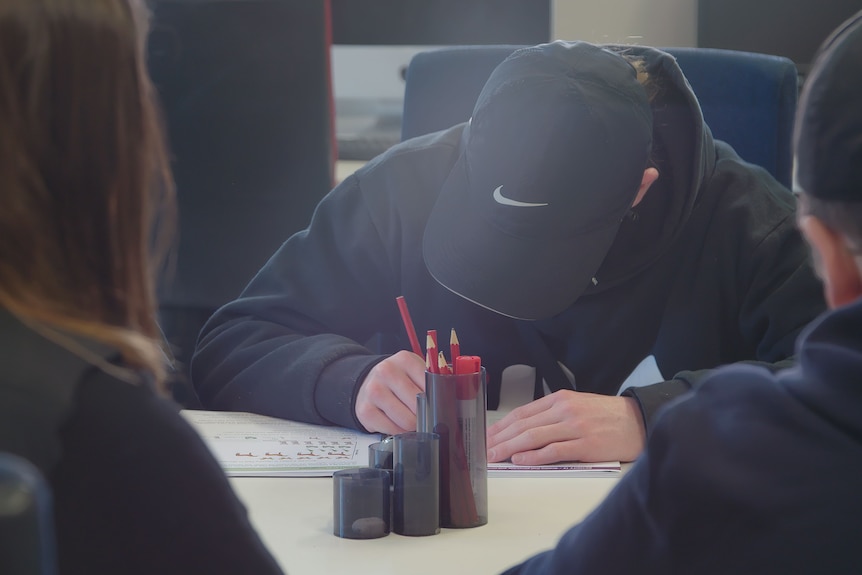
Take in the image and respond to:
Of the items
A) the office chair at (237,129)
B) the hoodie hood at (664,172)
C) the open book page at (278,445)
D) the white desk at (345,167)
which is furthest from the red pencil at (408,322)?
the white desk at (345,167)

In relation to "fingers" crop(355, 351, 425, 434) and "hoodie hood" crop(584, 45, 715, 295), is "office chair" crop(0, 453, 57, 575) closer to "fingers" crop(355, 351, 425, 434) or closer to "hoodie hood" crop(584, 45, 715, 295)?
"fingers" crop(355, 351, 425, 434)

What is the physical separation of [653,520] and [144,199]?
0.38 meters

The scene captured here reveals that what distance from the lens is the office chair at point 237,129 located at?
187cm

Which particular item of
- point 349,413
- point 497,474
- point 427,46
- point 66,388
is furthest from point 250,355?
point 427,46

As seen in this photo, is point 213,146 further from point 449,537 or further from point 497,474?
point 449,537

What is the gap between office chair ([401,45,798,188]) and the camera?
1.66 metres

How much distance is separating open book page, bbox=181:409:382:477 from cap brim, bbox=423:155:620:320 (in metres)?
0.22

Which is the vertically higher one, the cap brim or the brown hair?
the brown hair

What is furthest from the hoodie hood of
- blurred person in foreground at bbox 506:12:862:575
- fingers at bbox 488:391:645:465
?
blurred person in foreground at bbox 506:12:862:575

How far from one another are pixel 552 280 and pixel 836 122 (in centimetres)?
65

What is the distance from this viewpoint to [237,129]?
1913mm

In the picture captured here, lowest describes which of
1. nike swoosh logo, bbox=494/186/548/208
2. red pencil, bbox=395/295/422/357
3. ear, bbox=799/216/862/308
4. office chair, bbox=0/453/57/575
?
red pencil, bbox=395/295/422/357

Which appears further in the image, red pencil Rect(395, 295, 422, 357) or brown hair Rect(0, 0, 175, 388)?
red pencil Rect(395, 295, 422, 357)

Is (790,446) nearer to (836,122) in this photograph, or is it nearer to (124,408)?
(836,122)
